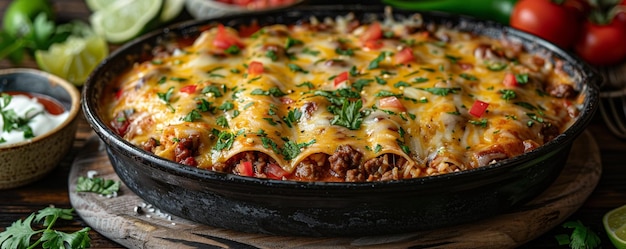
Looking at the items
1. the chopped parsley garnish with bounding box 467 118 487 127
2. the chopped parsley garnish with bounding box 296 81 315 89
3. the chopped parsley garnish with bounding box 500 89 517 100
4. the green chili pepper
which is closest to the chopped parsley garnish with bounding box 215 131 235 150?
the chopped parsley garnish with bounding box 296 81 315 89

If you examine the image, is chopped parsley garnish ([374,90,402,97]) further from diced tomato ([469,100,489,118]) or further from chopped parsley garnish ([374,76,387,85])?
diced tomato ([469,100,489,118])

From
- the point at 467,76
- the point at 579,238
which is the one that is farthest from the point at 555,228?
the point at 467,76

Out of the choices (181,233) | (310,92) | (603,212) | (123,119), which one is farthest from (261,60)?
(603,212)

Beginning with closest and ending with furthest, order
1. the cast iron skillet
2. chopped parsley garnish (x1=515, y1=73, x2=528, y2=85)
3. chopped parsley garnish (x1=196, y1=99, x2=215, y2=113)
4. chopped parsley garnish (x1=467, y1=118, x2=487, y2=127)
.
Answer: the cast iron skillet
chopped parsley garnish (x1=467, y1=118, x2=487, y2=127)
chopped parsley garnish (x1=196, y1=99, x2=215, y2=113)
chopped parsley garnish (x1=515, y1=73, x2=528, y2=85)

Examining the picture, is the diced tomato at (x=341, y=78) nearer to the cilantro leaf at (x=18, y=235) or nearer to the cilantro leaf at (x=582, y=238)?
the cilantro leaf at (x=582, y=238)

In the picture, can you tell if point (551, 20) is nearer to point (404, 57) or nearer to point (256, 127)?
point (404, 57)

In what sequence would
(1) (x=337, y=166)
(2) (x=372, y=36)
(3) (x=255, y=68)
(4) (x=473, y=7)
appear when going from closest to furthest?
(1) (x=337, y=166), (3) (x=255, y=68), (2) (x=372, y=36), (4) (x=473, y=7)

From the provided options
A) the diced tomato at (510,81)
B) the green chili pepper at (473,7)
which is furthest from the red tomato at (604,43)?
the diced tomato at (510,81)
